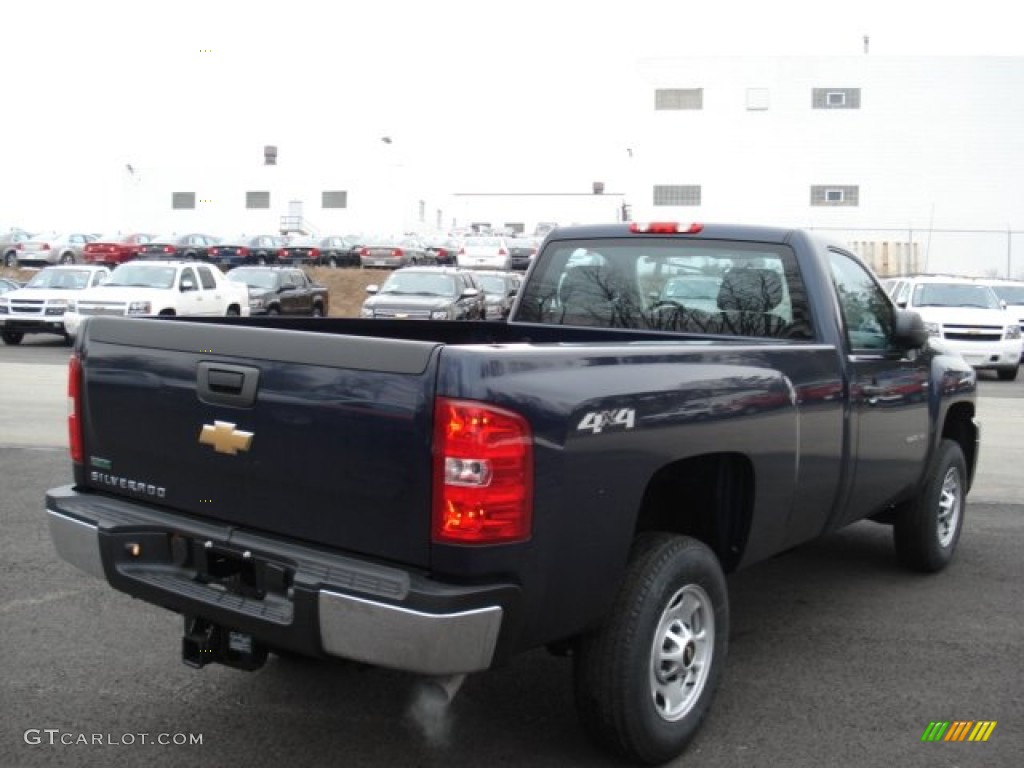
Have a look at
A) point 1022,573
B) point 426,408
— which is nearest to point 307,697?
point 426,408

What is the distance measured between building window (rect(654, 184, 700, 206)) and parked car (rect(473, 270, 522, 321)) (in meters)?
13.9

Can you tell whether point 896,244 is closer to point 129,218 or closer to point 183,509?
point 183,509

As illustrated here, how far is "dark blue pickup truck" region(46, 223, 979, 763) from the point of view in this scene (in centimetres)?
327

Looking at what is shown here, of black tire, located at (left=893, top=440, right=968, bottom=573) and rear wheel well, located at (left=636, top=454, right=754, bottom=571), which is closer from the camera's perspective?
rear wheel well, located at (left=636, top=454, right=754, bottom=571)

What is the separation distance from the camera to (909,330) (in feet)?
18.1

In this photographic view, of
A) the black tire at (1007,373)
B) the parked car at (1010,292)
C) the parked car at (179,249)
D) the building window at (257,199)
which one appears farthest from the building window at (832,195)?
the building window at (257,199)

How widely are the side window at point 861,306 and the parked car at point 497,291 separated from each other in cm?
2217

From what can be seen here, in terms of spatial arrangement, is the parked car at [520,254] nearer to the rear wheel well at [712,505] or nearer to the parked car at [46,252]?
the parked car at [46,252]

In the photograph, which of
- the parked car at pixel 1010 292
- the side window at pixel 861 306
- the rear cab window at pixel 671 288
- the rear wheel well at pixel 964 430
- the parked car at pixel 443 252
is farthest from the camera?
the parked car at pixel 443 252

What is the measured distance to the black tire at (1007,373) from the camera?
797 inches

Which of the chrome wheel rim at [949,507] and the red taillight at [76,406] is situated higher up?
the red taillight at [76,406]

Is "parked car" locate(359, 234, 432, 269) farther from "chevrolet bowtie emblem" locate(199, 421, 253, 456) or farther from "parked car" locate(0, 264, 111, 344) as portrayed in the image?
"chevrolet bowtie emblem" locate(199, 421, 253, 456)

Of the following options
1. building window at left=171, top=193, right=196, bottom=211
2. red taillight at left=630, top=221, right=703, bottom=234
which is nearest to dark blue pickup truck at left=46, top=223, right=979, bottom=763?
red taillight at left=630, top=221, right=703, bottom=234

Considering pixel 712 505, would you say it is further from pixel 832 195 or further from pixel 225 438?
pixel 832 195
